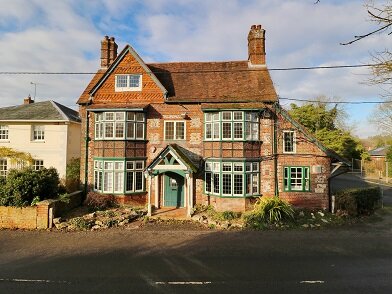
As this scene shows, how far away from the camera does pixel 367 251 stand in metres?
10.5

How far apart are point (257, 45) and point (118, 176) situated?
13902mm

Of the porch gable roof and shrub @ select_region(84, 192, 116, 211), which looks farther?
shrub @ select_region(84, 192, 116, 211)

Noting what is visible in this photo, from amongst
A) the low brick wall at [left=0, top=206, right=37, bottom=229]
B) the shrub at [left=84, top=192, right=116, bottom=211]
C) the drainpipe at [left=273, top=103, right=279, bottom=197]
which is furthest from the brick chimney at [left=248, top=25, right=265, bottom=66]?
the low brick wall at [left=0, top=206, right=37, bottom=229]

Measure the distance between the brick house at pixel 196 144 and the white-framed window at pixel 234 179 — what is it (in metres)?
0.06

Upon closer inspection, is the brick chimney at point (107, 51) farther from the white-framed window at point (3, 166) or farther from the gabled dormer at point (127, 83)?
the white-framed window at point (3, 166)

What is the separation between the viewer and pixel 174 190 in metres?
18.0

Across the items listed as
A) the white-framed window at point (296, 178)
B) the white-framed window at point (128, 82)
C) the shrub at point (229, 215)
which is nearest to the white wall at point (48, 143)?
the white-framed window at point (128, 82)

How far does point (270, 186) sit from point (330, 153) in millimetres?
4277

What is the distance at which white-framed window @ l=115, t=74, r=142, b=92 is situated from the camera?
18.2m

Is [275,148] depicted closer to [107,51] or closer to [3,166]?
[107,51]

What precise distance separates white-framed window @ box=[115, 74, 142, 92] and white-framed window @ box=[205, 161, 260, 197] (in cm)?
760

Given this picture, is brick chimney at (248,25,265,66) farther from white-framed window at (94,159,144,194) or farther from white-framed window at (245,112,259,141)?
white-framed window at (94,159,144,194)

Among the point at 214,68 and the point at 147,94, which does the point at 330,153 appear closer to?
the point at 214,68

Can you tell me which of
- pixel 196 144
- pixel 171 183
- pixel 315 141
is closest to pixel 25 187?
pixel 171 183
